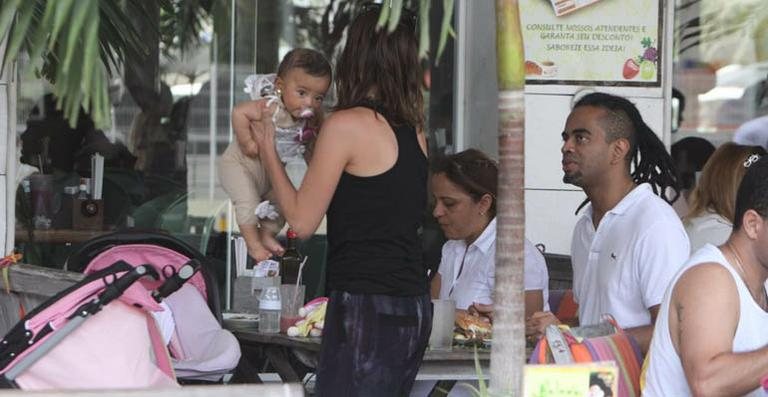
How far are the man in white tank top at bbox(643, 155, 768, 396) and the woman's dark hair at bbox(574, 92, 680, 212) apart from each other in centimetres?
91

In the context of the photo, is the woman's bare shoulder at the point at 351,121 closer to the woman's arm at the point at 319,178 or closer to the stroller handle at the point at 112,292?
the woman's arm at the point at 319,178

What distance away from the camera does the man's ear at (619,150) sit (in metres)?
4.16

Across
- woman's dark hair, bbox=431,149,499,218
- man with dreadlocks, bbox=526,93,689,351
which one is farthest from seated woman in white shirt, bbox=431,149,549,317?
man with dreadlocks, bbox=526,93,689,351

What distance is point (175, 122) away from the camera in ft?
30.8

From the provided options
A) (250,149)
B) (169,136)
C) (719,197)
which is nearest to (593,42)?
(719,197)

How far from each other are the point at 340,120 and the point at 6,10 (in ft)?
3.21

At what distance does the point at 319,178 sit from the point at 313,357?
3.45 ft

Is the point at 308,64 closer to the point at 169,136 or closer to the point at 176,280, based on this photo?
the point at 176,280

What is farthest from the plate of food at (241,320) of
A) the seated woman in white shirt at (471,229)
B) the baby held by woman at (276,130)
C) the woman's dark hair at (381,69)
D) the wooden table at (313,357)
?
the woman's dark hair at (381,69)

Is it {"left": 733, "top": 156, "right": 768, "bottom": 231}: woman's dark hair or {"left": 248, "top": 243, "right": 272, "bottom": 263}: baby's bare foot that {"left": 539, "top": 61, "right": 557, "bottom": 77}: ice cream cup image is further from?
{"left": 733, "top": 156, "right": 768, "bottom": 231}: woman's dark hair

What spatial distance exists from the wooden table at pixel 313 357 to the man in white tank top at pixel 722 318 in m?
0.86

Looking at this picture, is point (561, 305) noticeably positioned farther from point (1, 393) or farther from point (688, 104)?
point (688, 104)

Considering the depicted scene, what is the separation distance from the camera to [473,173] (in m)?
5.13

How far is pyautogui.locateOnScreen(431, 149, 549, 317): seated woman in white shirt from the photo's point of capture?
197 inches
